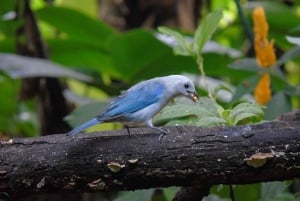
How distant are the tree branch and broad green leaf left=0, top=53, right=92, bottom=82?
0.87 m

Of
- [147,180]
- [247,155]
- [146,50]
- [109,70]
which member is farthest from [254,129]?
[109,70]

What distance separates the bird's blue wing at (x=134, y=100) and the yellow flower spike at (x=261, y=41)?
1.72 feet

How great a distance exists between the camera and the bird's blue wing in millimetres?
1212

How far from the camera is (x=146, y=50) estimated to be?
2270 mm

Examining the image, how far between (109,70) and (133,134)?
4.45ft

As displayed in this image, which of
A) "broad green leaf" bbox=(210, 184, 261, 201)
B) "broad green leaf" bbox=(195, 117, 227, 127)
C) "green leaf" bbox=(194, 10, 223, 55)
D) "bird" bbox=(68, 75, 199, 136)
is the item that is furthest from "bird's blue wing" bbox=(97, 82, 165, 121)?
"broad green leaf" bbox=(210, 184, 261, 201)

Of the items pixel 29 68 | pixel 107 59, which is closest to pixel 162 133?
pixel 29 68

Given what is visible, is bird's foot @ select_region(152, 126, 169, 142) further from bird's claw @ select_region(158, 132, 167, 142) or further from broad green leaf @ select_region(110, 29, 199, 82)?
broad green leaf @ select_region(110, 29, 199, 82)

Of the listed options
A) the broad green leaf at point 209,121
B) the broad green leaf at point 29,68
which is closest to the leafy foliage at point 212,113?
the broad green leaf at point 209,121

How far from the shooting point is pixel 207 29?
1545mm

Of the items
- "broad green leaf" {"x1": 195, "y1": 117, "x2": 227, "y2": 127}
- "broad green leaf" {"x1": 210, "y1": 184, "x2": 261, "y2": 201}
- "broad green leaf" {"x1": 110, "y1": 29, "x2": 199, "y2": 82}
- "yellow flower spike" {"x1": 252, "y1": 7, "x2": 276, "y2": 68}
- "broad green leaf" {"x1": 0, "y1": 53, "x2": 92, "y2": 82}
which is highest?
"broad green leaf" {"x1": 110, "y1": 29, "x2": 199, "y2": 82}

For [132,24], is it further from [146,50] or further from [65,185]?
[65,185]

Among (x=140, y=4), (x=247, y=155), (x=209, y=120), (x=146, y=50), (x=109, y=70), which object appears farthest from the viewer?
(x=140, y=4)

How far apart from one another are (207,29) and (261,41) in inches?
8.4
